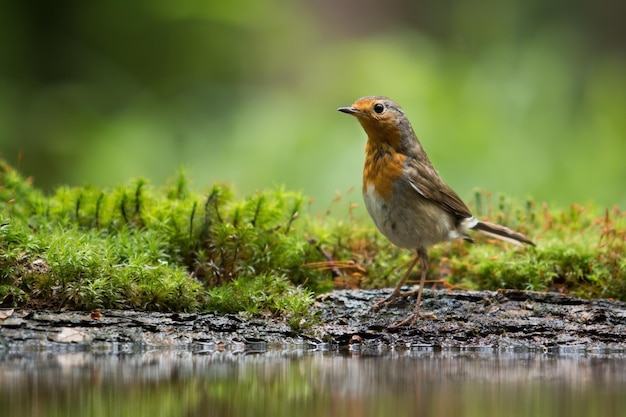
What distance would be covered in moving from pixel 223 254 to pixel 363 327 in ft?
3.37

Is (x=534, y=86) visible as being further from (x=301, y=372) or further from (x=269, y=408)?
(x=269, y=408)

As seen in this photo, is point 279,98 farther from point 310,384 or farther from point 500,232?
point 310,384

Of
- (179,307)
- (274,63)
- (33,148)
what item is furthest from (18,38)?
(179,307)

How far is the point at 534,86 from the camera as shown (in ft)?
30.5

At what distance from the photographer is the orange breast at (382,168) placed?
5.12 metres

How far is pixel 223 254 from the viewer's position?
504cm

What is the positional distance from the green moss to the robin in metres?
0.31

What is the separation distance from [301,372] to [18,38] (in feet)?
21.5

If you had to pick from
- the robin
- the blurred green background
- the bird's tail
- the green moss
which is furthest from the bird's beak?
the blurred green background

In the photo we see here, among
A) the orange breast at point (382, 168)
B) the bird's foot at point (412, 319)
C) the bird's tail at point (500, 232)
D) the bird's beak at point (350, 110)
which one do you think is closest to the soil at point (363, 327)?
the bird's foot at point (412, 319)

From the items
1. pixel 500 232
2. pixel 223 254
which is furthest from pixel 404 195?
pixel 223 254

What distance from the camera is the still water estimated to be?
2.87m

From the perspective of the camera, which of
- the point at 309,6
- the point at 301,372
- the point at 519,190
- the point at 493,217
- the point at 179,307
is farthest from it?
the point at 309,6

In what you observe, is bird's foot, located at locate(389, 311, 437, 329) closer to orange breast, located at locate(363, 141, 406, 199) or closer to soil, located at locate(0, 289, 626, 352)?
soil, located at locate(0, 289, 626, 352)
